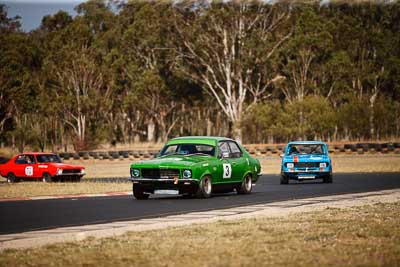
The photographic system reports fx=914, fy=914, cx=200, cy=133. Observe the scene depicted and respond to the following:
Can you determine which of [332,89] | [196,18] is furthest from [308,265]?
[332,89]

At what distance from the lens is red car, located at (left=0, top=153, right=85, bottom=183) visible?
34906mm

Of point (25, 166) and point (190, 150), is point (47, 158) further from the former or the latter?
point (190, 150)

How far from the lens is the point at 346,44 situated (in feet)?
283

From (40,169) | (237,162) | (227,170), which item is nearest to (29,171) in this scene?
(40,169)

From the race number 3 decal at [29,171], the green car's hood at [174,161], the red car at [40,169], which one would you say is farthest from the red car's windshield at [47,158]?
the green car's hood at [174,161]

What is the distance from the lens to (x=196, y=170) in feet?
73.0

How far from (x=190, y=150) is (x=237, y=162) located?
1.41 metres

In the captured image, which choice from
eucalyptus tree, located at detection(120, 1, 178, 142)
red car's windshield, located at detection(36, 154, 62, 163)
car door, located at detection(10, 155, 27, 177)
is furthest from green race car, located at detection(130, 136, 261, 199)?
eucalyptus tree, located at detection(120, 1, 178, 142)

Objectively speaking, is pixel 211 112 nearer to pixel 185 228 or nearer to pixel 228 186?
pixel 228 186

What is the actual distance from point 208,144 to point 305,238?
1115cm

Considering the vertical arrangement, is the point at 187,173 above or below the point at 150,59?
below

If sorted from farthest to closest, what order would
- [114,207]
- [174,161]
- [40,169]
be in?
[40,169] → [174,161] → [114,207]

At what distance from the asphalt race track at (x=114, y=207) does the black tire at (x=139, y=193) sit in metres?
0.18

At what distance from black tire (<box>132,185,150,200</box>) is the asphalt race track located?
185mm
